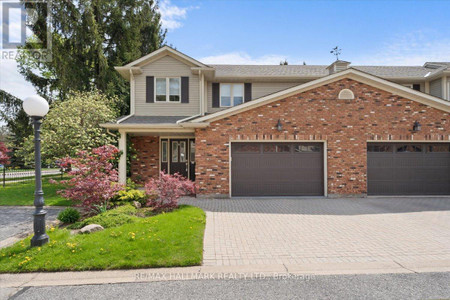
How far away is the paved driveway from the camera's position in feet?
19.4

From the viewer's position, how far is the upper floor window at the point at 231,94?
13.2 meters

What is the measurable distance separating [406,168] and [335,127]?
3.57 meters

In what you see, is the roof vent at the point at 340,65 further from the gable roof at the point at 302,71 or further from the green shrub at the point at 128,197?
the green shrub at the point at 128,197

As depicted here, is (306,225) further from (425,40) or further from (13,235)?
(425,40)

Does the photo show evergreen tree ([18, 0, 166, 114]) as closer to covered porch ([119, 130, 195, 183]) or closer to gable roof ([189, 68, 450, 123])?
covered porch ([119, 130, 195, 183])

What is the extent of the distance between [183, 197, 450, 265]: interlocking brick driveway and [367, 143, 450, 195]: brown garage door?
3.11 ft

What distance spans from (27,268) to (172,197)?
3.80 meters

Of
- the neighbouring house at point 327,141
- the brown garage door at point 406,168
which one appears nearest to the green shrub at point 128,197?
the neighbouring house at point 327,141

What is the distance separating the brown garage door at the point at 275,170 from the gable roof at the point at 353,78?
4.95ft

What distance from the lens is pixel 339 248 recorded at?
4941 millimetres

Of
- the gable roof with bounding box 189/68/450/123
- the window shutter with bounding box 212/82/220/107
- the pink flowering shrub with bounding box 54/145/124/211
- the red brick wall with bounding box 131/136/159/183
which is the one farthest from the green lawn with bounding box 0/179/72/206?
the window shutter with bounding box 212/82/220/107

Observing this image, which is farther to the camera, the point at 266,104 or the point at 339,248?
the point at 266,104

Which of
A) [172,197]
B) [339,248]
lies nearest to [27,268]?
[172,197]

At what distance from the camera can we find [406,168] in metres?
10.1
